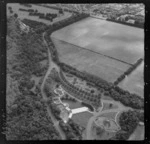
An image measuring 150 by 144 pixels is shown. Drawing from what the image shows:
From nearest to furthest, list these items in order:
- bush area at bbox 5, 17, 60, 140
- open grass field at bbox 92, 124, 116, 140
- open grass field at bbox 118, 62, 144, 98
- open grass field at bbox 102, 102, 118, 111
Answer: bush area at bbox 5, 17, 60, 140
open grass field at bbox 92, 124, 116, 140
open grass field at bbox 102, 102, 118, 111
open grass field at bbox 118, 62, 144, 98

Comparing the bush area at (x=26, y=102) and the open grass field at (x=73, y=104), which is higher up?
the bush area at (x=26, y=102)

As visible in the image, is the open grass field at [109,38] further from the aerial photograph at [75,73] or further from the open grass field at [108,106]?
Result: the open grass field at [108,106]

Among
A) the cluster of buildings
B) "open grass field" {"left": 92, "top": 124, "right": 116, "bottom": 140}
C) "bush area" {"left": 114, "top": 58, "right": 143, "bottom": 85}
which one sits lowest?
"open grass field" {"left": 92, "top": 124, "right": 116, "bottom": 140}

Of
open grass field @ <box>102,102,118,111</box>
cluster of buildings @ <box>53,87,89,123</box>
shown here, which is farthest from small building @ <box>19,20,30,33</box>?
open grass field @ <box>102,102,118,111</box>

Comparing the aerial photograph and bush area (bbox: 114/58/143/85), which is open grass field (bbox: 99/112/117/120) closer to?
the aerial photograph

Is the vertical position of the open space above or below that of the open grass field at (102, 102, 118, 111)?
below

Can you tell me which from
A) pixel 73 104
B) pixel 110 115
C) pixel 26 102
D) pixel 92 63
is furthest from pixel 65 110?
pixel 92 63

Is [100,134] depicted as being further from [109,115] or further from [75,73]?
[75,73]

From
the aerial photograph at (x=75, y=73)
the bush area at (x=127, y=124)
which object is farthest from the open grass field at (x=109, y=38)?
the bush area at (x=127, y=124)
